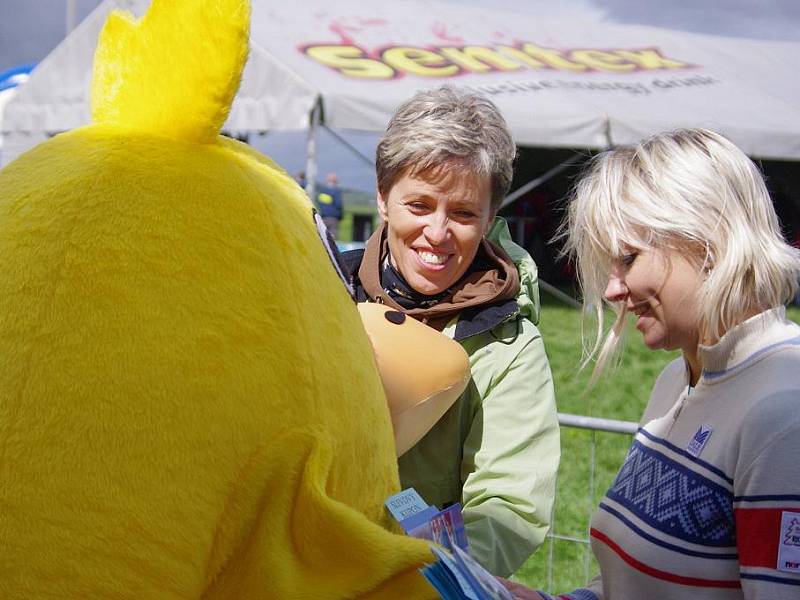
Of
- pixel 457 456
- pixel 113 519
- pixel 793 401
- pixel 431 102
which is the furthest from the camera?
pixel 431 102

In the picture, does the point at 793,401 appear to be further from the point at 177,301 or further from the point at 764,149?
the point at 764,149

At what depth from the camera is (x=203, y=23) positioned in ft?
3.42

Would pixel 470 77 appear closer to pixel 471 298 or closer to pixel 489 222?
pixel 489 222

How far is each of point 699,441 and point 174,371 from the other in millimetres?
1003

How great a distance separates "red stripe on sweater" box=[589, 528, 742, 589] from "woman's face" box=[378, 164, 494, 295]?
2.17ft

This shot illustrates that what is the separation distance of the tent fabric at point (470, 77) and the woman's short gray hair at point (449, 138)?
570 cm

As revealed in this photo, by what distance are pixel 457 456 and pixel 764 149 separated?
9.07m

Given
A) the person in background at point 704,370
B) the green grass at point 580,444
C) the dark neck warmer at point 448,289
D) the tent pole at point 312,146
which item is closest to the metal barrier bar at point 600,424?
the green grass at point 580,444

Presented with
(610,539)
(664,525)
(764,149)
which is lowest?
(764,149)

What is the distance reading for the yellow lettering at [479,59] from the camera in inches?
380

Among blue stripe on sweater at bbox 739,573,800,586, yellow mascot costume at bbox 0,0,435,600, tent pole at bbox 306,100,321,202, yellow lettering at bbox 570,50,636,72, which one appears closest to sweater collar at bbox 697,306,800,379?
blue stripe on sweater at bbox 739,573,800,586

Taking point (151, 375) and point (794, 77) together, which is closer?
point (151, 375)

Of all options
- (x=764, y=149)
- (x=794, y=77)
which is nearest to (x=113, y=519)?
(x=764, y=149)

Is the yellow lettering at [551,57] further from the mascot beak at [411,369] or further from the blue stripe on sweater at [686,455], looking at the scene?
the mascot beak at [411,369]
